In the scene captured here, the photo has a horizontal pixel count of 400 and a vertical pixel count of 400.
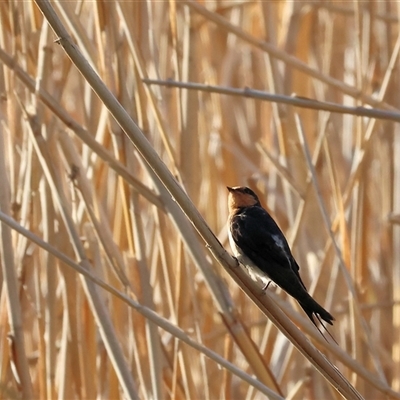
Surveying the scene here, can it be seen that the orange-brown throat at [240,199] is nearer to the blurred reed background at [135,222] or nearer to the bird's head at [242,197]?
the bird's head at [242,197]

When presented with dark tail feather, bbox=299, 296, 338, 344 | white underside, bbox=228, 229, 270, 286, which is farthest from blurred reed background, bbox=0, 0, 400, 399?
dark tail feather, bbox=299, 296, 338, 344

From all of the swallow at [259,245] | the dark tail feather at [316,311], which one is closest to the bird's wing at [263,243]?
the swallow at [259,245]

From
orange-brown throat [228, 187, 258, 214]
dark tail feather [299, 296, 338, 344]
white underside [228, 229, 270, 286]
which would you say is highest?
orange-brown throat [228, 187, 258, 214]

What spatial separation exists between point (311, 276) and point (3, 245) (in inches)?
41.3

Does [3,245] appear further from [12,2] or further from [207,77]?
[207,77]

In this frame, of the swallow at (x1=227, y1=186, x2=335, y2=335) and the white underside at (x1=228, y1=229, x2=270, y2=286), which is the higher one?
the swallow at (x1=227, y1=186, x2=335, y2=335)

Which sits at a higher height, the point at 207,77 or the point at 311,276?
the point at 207,77

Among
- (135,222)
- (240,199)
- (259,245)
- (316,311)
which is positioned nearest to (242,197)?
(240,199)

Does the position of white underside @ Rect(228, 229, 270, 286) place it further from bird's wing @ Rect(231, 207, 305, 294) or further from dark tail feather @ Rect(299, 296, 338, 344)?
dark tail feather @ Rect(299, 296, 338, 344)

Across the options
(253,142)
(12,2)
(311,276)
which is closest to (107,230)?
(12,2)

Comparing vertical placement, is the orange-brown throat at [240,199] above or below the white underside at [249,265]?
above

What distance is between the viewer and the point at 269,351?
6.16 ft

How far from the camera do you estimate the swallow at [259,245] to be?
1596 mm

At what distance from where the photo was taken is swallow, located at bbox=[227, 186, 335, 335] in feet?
5.23
